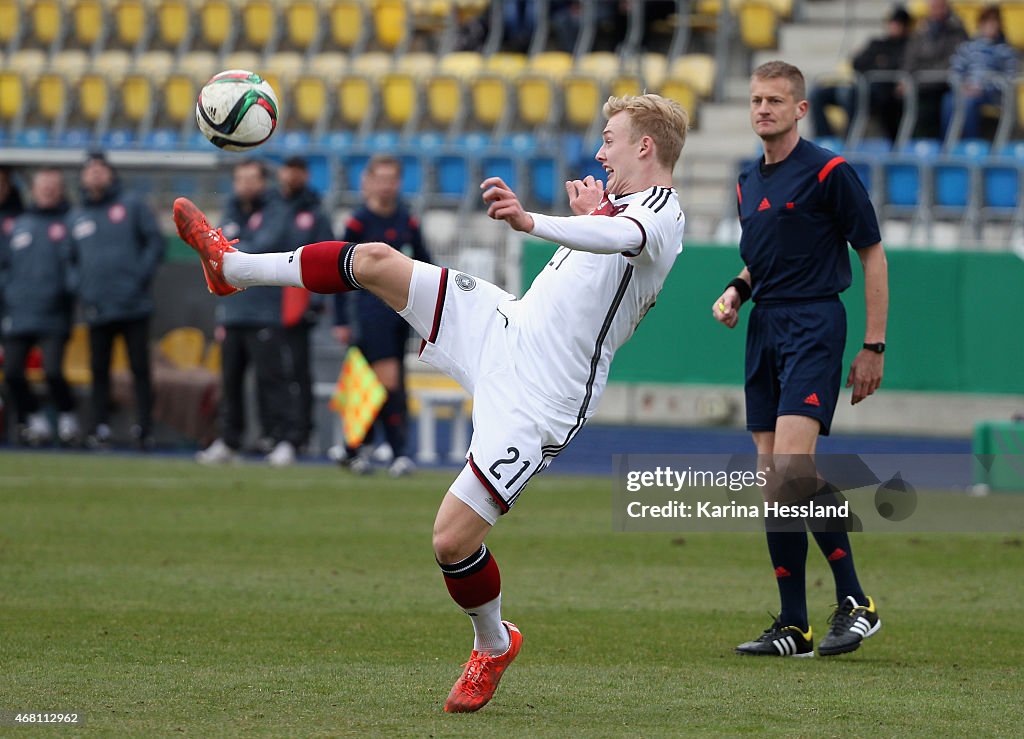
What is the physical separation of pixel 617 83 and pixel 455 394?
21.5 ft

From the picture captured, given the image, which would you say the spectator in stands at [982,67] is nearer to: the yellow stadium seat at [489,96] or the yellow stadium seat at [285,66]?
the yellow stadium seat at [489,96]

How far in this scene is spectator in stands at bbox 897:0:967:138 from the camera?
62.0 feet

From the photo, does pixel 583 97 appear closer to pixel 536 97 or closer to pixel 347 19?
pixel 536 97

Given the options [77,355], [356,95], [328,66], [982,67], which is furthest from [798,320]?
[328,66]

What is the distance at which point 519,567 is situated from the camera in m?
9.40

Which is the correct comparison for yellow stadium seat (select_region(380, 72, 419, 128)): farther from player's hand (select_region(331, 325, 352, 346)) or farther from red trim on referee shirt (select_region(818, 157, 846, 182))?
red trim on referee shirt (select_region(818, 157, 846, 182))

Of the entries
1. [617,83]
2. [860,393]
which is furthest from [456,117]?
[860,393]

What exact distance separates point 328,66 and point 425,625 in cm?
1698

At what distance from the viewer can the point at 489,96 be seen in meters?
21.9

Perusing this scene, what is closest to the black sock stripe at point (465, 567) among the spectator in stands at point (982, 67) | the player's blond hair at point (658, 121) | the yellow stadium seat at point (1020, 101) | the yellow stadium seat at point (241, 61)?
the player's blond hair at point (658, 121)

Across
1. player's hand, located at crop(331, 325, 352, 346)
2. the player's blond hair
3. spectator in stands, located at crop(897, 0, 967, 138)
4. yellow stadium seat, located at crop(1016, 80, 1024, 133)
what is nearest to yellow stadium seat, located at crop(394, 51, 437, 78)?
spectator in stands, located at crop(897, 0, 967, 138)

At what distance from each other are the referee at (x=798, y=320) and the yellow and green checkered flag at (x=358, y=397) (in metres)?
7.08

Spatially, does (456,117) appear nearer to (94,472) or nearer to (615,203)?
(94,472)

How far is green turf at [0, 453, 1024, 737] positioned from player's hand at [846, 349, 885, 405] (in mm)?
1115
